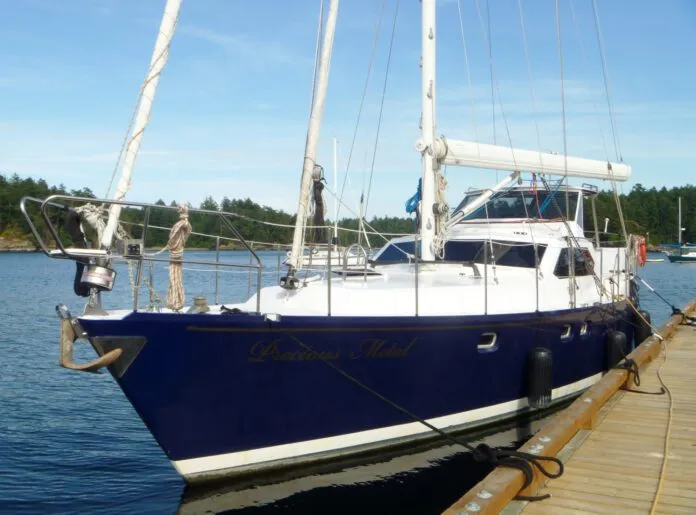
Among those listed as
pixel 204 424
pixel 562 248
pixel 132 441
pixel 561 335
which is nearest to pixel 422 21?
pixel 562 248

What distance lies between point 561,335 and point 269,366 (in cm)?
567

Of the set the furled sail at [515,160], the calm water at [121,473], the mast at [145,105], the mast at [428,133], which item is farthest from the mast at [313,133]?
the calm water at [121,473]

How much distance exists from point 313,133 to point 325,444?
4.08 m

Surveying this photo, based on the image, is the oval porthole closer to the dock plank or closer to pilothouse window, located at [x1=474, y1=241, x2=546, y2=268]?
pilothouse window, located at [x1=474, y1=241, x2=546, y2=268]

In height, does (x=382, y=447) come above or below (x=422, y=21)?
below

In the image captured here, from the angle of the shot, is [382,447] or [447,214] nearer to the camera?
[382,447]

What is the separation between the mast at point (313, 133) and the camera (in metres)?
9.52

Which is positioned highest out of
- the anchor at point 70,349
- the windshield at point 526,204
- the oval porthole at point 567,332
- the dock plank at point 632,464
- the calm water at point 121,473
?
the windshield at point 526,204

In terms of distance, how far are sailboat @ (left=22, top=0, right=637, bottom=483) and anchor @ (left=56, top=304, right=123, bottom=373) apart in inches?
0.8

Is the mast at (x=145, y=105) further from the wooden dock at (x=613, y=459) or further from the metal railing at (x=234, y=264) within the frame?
the wooden dock at (x=613, y=459)

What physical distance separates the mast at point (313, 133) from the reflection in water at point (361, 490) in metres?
2.75

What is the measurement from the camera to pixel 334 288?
9.84 meters

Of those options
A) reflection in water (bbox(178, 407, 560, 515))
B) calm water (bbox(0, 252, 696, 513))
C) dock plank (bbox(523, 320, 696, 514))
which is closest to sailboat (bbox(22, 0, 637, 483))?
reflection in water (bbox(178, 407, 560, 515))

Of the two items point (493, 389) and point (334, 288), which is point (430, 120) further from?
point (493, 389)
